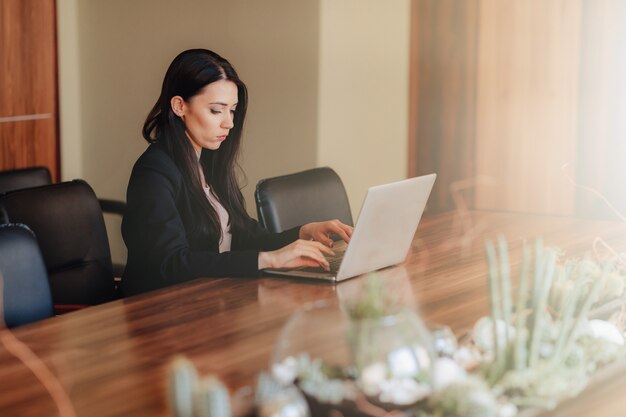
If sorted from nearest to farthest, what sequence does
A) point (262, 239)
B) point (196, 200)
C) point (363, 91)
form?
point (196, 200), point (262, 239), point (363, 91)

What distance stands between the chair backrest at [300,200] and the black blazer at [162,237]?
0.28m

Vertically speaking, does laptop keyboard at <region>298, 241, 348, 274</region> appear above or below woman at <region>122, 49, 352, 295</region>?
below

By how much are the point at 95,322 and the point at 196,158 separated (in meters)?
0.88

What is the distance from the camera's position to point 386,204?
2.24 meters

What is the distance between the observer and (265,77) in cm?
475

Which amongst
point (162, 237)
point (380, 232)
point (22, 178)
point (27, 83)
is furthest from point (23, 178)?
point (380, 232)

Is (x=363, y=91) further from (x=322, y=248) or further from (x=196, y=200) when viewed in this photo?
(x=322, y=248)

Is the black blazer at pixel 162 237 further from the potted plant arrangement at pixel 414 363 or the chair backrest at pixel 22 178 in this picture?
the chair backrest at pixel 22 178

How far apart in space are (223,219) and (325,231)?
0.33 meters

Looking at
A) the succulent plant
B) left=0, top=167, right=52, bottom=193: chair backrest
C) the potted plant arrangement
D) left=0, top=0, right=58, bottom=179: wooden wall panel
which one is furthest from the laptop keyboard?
left=0, top=0, right=58, bottom=179: wooden wall panel

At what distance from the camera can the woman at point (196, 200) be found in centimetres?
241

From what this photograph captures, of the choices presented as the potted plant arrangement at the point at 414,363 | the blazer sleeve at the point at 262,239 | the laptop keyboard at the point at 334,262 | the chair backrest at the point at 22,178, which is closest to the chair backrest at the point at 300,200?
the blazer sleeve at the point at 262,239

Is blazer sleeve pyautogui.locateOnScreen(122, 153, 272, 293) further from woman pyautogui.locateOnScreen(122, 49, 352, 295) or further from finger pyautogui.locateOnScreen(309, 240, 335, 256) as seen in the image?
finger pyautogui.locateOnScreen(309, 240, 335, 256)

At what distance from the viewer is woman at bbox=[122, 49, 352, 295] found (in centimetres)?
241
